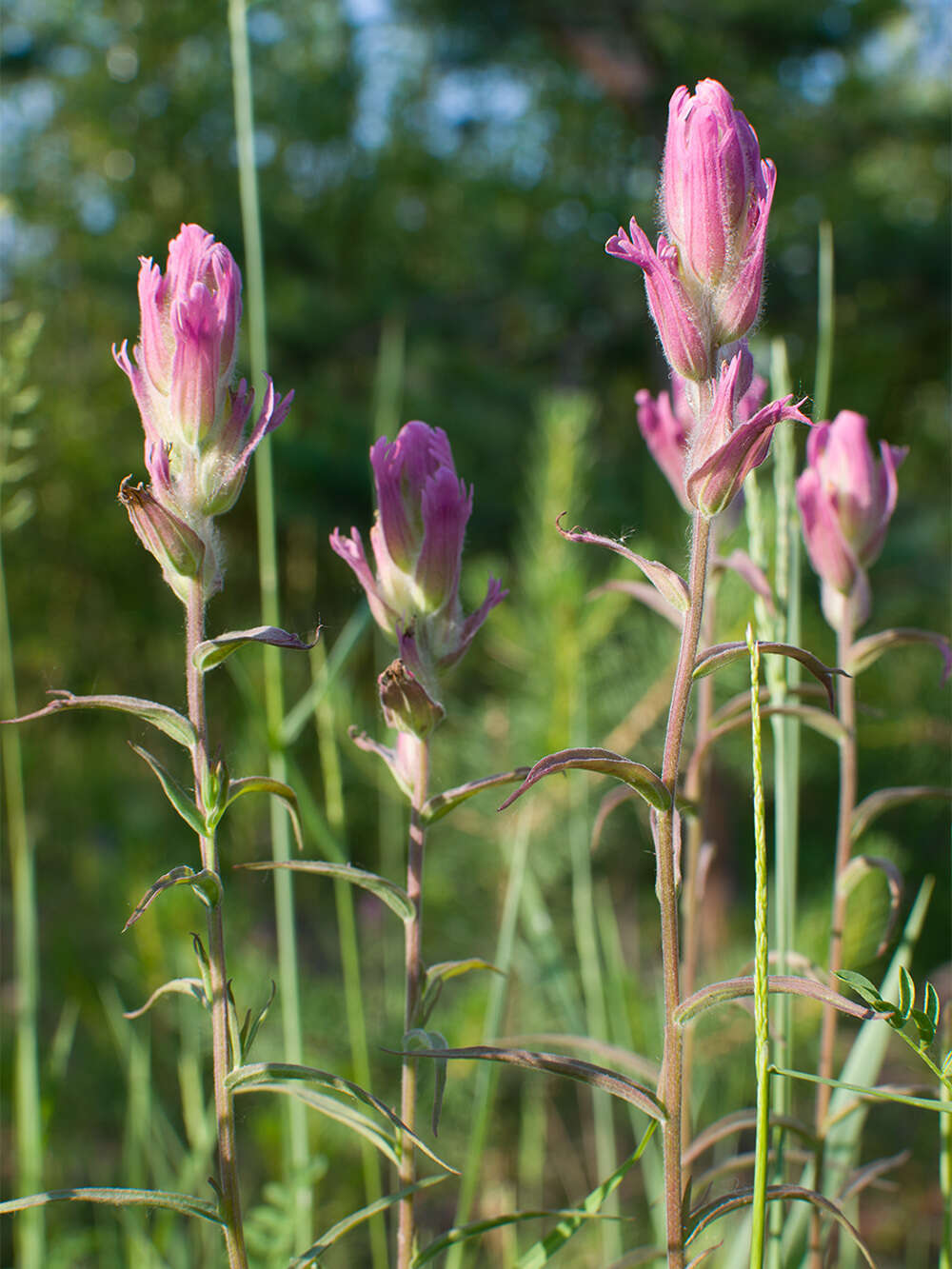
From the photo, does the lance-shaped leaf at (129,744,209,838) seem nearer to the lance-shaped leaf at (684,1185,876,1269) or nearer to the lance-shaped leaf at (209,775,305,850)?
the lance-shaped leaf at (209,775,305,850)

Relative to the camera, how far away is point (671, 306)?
28cm

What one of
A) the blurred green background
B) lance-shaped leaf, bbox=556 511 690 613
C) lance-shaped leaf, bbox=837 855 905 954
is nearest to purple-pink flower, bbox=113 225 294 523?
lance-shaped leaf, bbox=556 511 690 613

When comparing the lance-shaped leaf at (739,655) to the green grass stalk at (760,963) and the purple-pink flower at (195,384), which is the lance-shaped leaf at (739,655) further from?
the purple-pink flower at (195,384)

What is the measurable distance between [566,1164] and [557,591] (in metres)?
0.97

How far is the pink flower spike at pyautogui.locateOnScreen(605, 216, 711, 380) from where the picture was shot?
276 mm

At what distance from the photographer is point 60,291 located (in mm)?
4121

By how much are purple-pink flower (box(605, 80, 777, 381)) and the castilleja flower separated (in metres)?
0.09

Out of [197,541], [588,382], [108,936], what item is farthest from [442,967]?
[588,382]

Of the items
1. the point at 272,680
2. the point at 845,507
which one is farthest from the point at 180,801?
the point at 845,507

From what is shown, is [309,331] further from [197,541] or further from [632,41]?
[197,541]

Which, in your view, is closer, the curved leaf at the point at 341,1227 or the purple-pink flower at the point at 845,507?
the curved leaf at the point at 341,1227

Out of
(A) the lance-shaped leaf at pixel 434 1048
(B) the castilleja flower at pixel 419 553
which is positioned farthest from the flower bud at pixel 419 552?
(A) the lance-shaped leaf at pixel 434 1048

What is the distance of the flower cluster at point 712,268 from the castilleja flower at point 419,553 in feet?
0.29

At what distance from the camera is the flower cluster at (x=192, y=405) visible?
292mm
